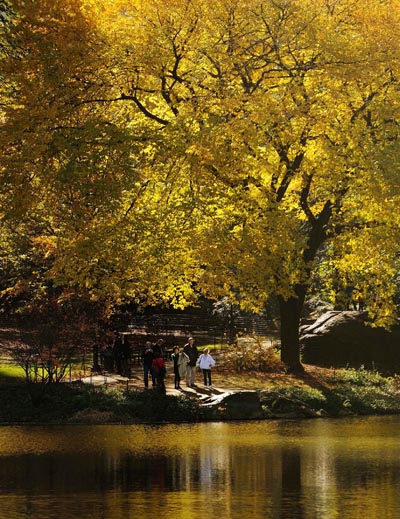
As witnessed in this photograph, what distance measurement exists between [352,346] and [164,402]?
13.2 meters

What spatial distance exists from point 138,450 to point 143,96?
15.4 meters

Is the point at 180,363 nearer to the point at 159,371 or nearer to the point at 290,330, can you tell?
the point at 159,371

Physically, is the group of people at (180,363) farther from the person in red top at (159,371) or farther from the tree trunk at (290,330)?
the tree trunk at (290,330)

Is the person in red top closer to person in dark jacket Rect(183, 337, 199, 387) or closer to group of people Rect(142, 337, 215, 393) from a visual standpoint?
group of people Rect(142, 337, 215, 393)

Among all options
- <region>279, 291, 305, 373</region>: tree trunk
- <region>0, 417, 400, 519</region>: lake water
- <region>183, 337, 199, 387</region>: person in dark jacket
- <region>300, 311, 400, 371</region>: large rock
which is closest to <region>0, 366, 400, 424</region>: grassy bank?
<region>183, 337, 199, 387</region>: person in dark jacket

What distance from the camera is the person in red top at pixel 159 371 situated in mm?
34000

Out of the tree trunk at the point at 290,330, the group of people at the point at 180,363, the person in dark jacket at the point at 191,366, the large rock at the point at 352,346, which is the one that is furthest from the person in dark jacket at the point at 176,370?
the large rock at the point at 352,346

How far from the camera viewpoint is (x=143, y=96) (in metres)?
36.9

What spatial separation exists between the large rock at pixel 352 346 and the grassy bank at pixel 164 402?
199 inches

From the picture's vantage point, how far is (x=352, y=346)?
145 ft

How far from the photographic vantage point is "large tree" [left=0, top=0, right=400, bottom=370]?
32625mm

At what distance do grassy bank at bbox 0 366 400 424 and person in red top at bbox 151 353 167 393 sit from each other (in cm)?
43

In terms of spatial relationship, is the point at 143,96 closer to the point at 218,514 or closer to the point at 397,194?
the point at 397,194

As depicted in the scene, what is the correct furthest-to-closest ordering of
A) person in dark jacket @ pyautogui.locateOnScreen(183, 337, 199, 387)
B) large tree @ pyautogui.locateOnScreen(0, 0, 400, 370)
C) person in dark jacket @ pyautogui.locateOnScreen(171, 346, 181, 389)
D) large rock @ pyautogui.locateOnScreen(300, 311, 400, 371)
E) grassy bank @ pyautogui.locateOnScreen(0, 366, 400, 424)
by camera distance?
large rock @ pyautogui.locateOnScreen(300, 311, 400, 371) < person in dark jacket @ pyautogui.locateOnScreen(183, 337, 199, 387) < person in dark jacket @ pyautogui.locateOnScreen(171, 346, 181, 389) < large tree @ pyautogui.locateOnScreen(0, 0, 400, 370) < grassy bank @ pyautogui.locateOnScreen(0, 366, 400, 424)
